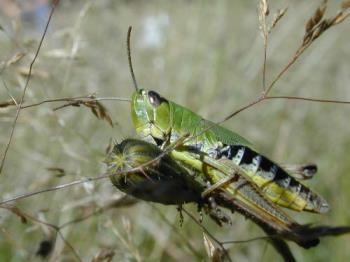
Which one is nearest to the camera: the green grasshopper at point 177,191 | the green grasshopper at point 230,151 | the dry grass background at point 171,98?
the green grasshopper at point 177,191

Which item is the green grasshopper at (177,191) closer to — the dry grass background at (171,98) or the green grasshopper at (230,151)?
the green grasshopper at (230,151)

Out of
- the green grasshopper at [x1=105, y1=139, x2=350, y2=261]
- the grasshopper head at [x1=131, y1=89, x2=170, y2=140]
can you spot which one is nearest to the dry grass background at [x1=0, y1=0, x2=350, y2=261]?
the grasshopper head at [x1=131, y1=89, x2=170, y2=140]

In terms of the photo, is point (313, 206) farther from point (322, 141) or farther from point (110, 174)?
point (322, 141)

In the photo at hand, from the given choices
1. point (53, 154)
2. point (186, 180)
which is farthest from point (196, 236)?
point (186, 180)

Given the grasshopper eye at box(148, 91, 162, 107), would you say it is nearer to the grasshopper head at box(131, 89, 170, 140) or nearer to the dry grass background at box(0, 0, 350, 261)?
the grasshopper head at box(131, 89, 170, 140)

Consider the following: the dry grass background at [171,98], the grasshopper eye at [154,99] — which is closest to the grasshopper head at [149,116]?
the grasshopper eye at [154,99]

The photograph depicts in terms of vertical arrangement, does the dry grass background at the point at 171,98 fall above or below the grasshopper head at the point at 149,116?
below

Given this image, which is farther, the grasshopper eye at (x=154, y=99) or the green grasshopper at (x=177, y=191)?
the grasshopper eye at (x=154, y=99)
